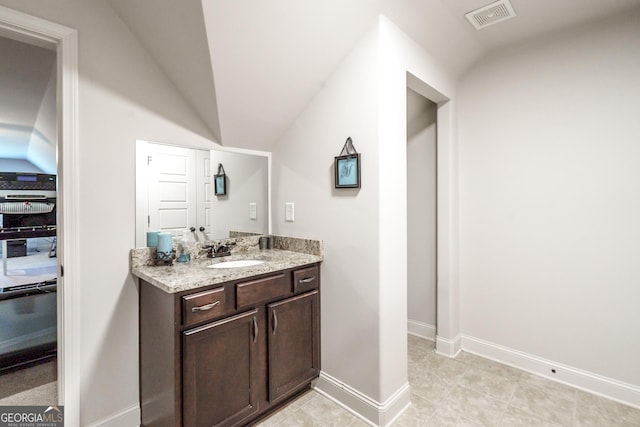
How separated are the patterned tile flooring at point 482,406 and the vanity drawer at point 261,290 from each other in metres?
0.78

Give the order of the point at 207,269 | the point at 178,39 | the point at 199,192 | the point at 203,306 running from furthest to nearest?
the point at 199,192 < the point at 207,269 < the point at 178,39 < the point at 203,306

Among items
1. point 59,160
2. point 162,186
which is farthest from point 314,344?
point 59,160

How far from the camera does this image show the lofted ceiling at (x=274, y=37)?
1.48 meters

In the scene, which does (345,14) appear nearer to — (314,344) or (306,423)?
(314,344)

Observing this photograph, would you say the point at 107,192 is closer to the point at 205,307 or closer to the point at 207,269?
the point at 207,269

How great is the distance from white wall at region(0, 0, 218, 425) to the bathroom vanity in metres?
0.10

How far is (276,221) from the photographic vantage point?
2418 millimetres

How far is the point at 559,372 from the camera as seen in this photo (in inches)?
86.1

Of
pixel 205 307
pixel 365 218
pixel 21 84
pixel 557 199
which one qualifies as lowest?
pixel 205 307

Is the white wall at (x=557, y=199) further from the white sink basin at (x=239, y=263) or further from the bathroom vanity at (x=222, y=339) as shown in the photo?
the white sink basin at (x=239, y=263)

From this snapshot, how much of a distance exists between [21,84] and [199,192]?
2.17m

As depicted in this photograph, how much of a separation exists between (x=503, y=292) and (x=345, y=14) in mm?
2513

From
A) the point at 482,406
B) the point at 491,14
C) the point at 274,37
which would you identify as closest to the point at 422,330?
the point at 482,406

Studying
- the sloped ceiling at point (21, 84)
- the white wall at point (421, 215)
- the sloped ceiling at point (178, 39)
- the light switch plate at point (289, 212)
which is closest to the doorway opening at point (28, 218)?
the sloped ceiling at point (21, 84)
